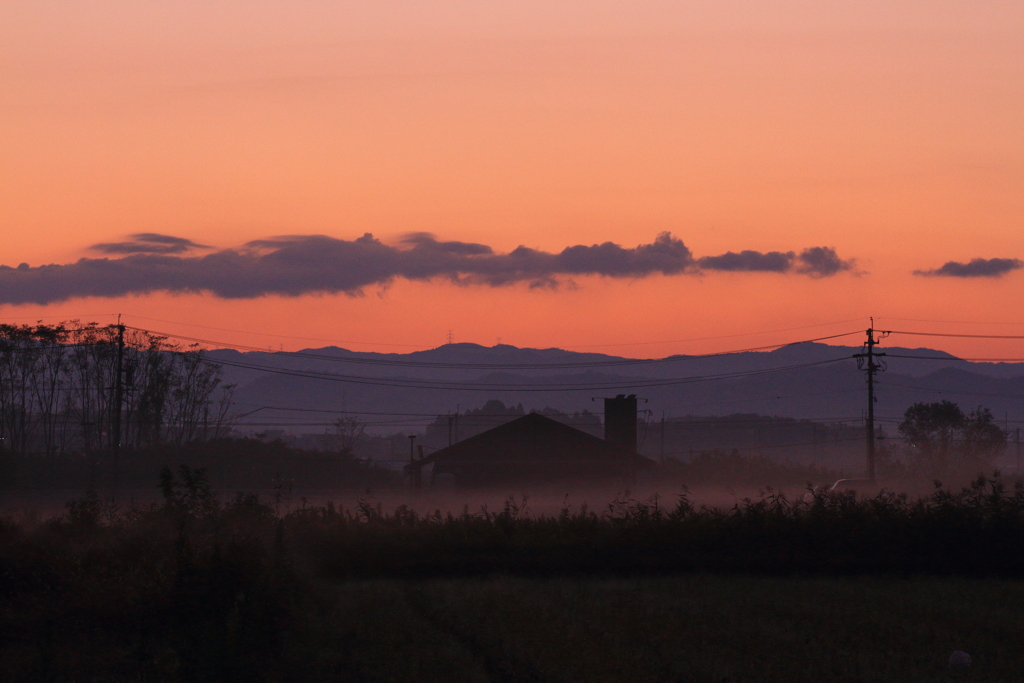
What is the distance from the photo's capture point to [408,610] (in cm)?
2228

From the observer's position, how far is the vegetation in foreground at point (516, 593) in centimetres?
1552

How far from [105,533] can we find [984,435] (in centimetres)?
13574

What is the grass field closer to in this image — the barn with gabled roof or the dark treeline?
the barn with gabled roof

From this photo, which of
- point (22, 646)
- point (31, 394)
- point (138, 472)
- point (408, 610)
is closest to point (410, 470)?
point (138, 472)

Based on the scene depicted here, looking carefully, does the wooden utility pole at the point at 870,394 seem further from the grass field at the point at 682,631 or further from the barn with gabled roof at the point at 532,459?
the grass field at the point at 682,631

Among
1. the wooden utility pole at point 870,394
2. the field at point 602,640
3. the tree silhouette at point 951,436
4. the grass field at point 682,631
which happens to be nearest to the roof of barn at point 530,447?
the wooden utility pole at point 870,394

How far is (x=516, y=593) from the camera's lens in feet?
82.7

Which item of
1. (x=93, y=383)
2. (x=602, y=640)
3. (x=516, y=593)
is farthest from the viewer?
(x=93, y=383)

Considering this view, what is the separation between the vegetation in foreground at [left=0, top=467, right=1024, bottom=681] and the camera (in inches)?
611

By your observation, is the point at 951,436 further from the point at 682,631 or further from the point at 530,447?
the point at 682,631

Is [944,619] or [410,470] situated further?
[410,470]

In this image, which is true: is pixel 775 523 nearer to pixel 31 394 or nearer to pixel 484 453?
pixel 484 453

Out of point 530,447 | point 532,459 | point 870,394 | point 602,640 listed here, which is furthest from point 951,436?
point 602,640

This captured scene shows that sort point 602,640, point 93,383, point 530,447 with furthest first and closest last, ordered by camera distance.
→ point 93,383 < point 530,447 < point 602,640
